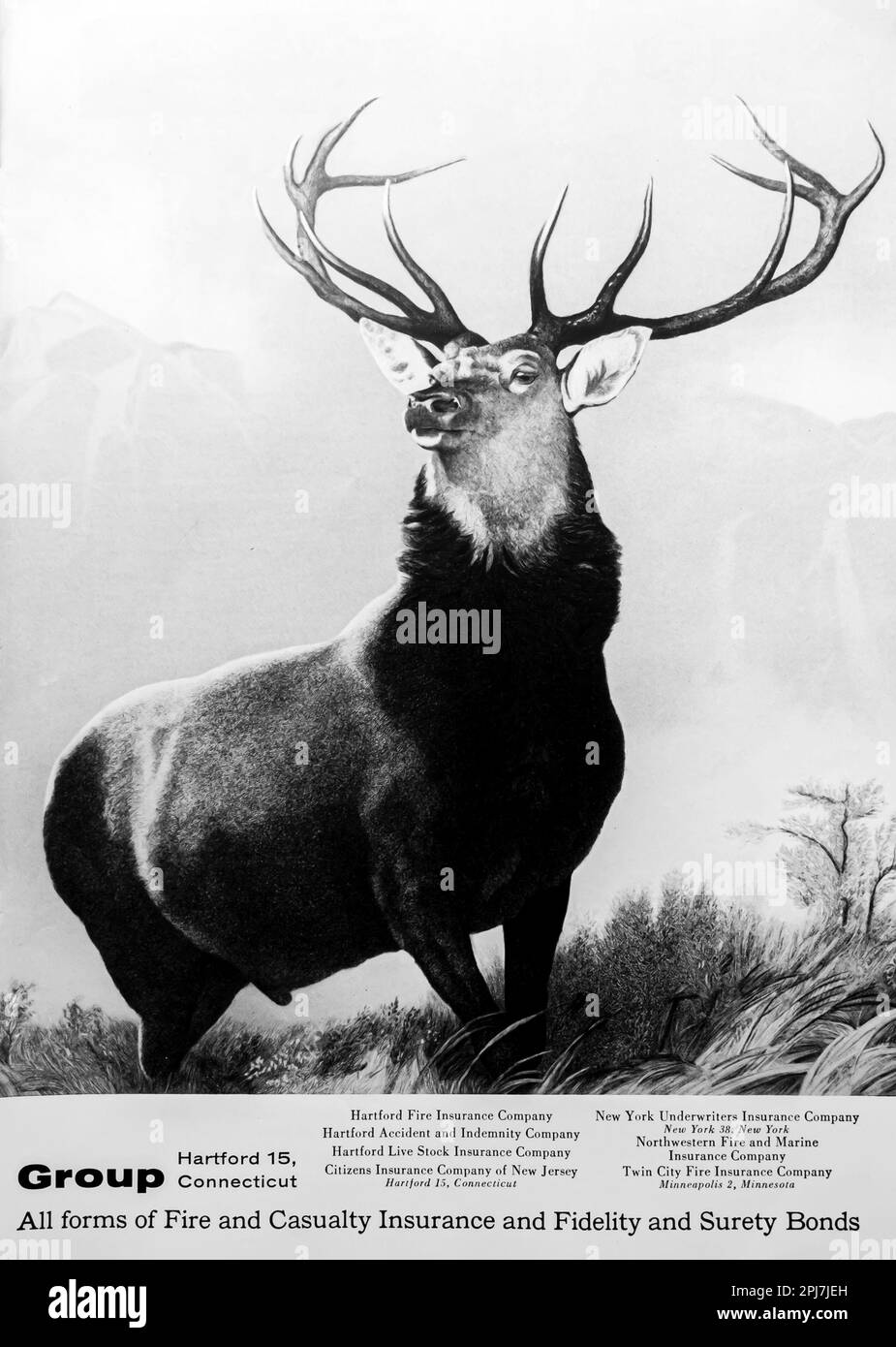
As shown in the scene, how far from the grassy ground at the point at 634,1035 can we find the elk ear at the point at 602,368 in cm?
140

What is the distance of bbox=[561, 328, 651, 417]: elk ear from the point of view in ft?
11.6

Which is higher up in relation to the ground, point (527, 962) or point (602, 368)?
point (602, 368)

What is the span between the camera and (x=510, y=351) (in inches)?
139

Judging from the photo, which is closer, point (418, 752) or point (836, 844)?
point (418, 752)

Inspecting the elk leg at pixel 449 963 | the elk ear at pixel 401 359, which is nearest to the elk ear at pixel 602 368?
the elk ear at pixel 401 359

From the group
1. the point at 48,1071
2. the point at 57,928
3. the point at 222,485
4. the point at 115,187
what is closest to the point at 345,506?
the point at 222,485

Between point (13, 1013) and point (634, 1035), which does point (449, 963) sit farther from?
point (13, 1013)

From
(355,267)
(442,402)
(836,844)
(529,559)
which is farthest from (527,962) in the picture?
(355,267)

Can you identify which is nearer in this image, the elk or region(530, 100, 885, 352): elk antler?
the elk

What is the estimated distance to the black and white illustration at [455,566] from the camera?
11.4 ft

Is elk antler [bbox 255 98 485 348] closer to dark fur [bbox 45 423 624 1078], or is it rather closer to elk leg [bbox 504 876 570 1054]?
dark fur [bbox 45 423 624 1078]

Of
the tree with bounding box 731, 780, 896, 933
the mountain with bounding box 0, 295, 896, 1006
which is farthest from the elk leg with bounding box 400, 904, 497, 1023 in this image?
the tree with bounding box 731, 780, 896, 933

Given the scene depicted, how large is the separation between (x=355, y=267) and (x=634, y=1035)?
2299 mm

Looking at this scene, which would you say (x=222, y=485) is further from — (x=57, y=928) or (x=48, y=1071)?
(x=48, y=1071)
